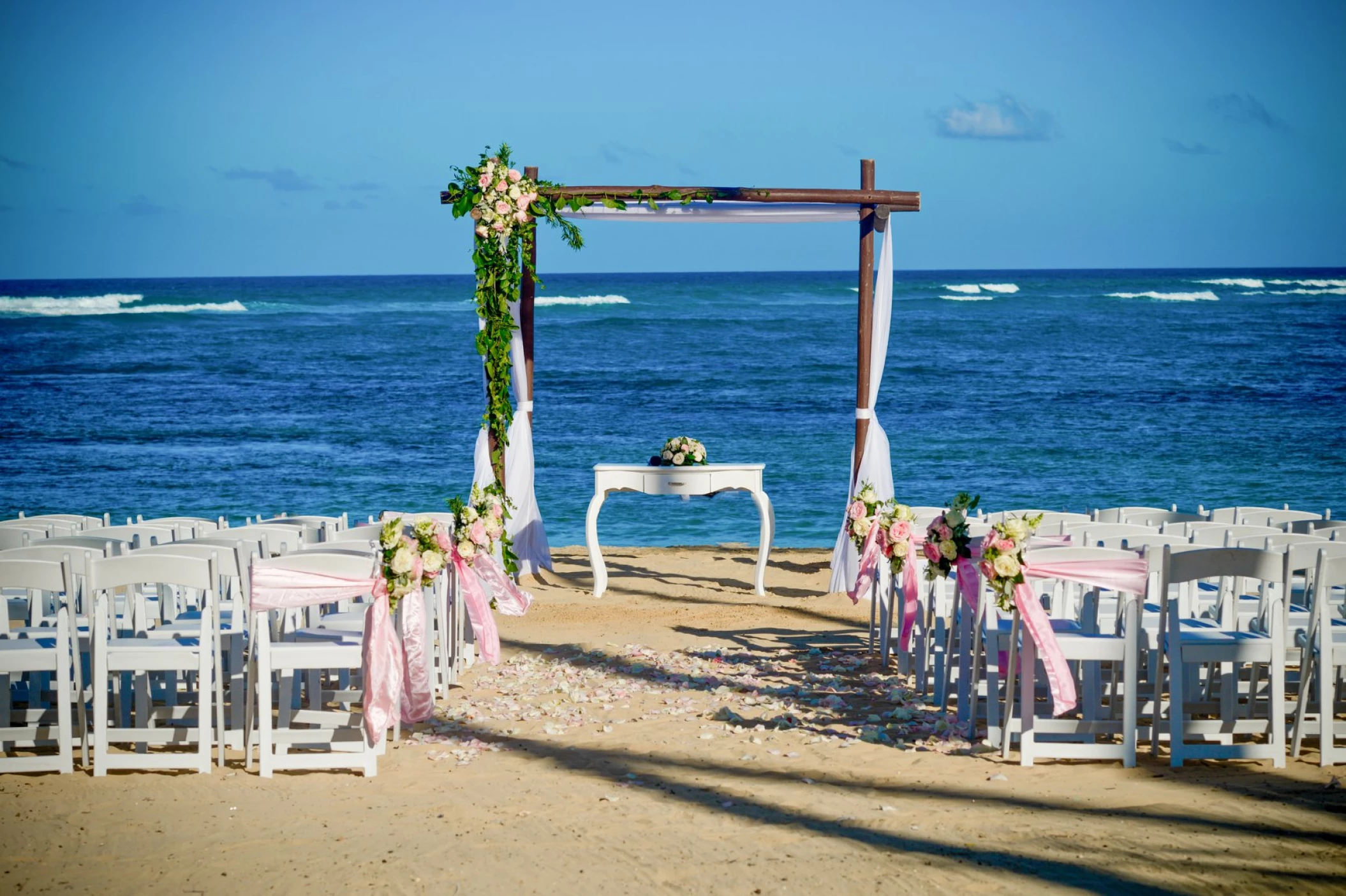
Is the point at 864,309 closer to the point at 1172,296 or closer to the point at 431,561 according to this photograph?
the point at 431,561

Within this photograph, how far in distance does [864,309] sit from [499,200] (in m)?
2.98

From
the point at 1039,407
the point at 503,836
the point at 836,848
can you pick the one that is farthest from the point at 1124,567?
the point at 1039,407

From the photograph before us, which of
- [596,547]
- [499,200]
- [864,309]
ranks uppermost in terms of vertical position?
[499,200]

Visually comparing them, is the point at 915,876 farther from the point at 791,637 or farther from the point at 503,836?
the point at 791,637

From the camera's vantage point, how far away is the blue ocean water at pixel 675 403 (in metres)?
17.5

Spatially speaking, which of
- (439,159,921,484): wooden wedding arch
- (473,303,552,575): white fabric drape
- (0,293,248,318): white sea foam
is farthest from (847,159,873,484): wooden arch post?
(0,293,248,318): white sea foam

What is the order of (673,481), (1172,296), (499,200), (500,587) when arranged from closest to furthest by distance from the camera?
(500,587) < (499,200) < (673,481) < (1172,296)

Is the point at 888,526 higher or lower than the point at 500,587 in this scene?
higher

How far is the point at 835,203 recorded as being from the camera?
9.73 m

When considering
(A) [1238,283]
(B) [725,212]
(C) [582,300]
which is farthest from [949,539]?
(A) [1238,283]

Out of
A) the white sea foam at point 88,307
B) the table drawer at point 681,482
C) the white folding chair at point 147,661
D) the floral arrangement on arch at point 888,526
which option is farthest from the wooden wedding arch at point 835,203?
the white sea foam at point 88,307

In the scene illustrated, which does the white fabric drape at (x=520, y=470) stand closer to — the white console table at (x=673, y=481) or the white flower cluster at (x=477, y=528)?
the white console table at (x=673, y=481)

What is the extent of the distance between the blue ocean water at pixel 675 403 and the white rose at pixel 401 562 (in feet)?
27.2

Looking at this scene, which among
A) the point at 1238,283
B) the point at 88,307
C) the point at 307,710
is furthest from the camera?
the point at 1238,283
